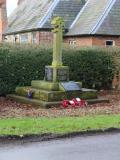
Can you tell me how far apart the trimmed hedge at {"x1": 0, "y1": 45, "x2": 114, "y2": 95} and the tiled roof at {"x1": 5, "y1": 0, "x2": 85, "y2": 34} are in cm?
1599

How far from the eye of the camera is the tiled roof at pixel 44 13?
4150 cm

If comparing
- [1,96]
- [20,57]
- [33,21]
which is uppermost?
[33,21]

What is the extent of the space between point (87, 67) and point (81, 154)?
1503cm

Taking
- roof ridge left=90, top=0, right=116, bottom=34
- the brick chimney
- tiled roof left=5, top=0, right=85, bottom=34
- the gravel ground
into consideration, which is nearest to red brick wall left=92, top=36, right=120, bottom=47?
roof ridge left=90, top=0, right=116, bottom=34

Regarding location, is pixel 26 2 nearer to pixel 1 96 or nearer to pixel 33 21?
pixel 33 21

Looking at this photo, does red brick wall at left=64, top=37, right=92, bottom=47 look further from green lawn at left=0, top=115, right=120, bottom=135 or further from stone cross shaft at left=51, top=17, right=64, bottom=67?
green lawn at left=0, top=115, right=120, bottom=135

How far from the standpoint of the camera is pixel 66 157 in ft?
31.4

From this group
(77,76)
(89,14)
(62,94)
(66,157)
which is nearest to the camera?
(66,157)

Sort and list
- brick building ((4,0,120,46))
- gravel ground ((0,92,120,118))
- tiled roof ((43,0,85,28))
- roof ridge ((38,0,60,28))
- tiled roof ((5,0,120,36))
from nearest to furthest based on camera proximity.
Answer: gravel ground ((0,92,120,118)), brick building ((4,0,120,46)), tiled roof ((5,0,120,36)), roof ridge ((38,0,60,28)), tiled roof ((43,0,85,28))

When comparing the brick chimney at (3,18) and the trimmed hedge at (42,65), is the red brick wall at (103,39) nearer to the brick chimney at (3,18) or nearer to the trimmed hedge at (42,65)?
the trimmed hedge at (42,65)

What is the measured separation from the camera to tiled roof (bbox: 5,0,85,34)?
136 feet

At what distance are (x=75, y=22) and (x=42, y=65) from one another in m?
19.1

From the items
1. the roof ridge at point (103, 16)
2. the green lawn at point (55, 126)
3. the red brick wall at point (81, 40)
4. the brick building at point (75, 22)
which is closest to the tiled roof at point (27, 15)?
the brick building at point (75, 22)

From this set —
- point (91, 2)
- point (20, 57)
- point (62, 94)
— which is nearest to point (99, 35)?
point (91, 2)
